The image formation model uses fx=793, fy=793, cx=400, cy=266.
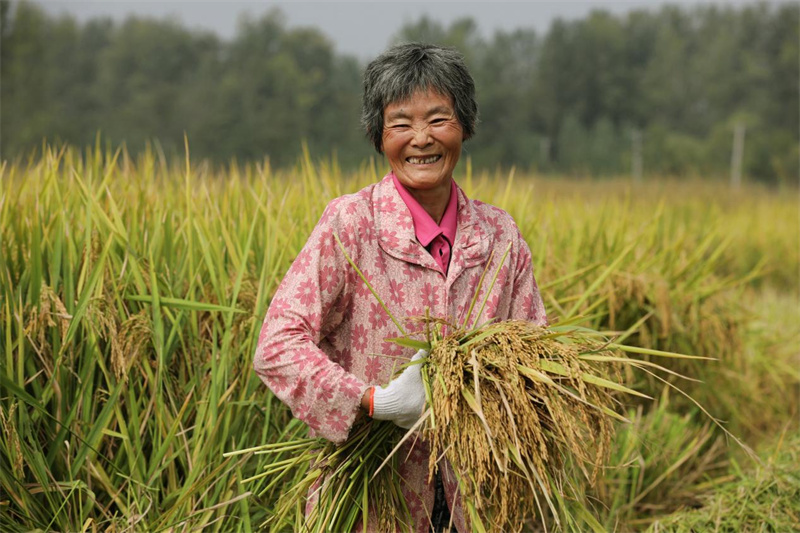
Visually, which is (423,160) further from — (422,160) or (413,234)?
(413,234)

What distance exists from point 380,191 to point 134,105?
35430mm

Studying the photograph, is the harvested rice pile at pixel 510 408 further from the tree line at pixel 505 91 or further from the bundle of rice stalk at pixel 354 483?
the tree line at pixel 505 91

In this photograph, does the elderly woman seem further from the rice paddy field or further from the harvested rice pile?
the rice paddy field

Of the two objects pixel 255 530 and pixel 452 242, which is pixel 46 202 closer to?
pixel 255 530

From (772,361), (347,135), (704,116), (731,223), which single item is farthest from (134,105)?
(772,361)

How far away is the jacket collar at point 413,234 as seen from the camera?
1767mm

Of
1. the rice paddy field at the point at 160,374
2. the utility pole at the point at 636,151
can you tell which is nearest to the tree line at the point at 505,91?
the utility pole at the point at 636,151

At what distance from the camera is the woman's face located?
→ 1.76 m

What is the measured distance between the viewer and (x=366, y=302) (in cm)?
176

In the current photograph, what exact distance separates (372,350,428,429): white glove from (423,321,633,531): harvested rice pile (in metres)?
0.03

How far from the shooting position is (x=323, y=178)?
3271mm

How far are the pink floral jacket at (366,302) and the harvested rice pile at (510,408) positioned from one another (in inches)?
4.5

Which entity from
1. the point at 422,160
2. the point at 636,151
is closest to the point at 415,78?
the point at 422,160

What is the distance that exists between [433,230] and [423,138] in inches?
8.3
